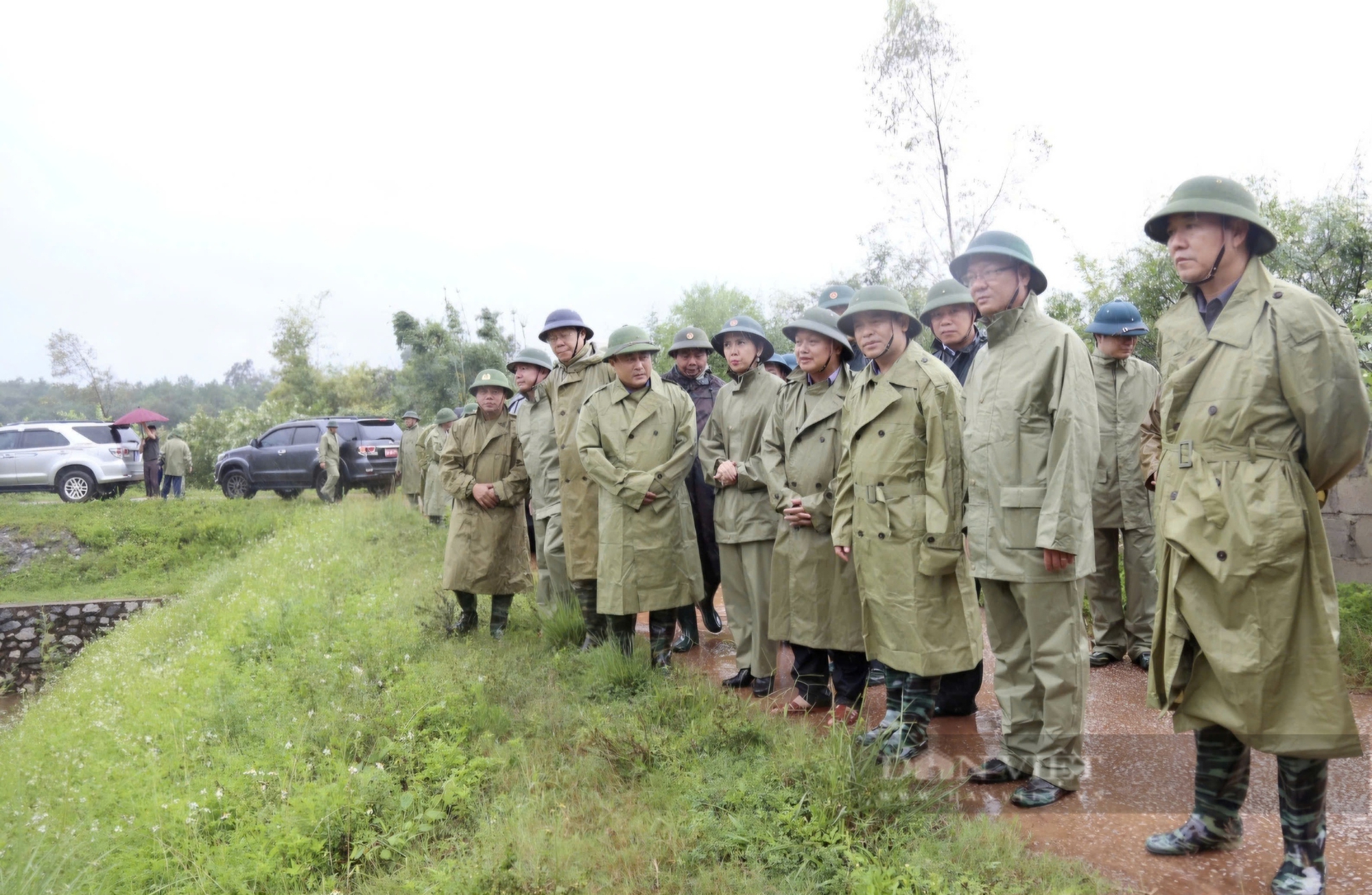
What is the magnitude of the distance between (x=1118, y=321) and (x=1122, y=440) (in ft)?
2.46

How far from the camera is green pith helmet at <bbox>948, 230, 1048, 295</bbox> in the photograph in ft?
11.7

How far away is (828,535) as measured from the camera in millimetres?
4457

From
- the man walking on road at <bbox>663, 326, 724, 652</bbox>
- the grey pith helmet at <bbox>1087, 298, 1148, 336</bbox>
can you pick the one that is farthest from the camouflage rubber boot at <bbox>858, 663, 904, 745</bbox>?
the grey pith helmet at <bbox>1087, 298, 1148, 336</bbox>

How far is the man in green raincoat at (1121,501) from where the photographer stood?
17.7 feet

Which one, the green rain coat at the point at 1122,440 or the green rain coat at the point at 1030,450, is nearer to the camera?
the green rain coat at the point at 1030,450

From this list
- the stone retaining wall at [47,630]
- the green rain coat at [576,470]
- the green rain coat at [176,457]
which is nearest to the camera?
the green rain coat at [576,470]

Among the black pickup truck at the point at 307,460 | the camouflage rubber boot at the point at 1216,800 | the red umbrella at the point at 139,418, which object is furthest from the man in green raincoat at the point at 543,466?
the red umbrella at the point at 139,418

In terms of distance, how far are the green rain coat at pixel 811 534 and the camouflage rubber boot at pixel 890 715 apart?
319 mm

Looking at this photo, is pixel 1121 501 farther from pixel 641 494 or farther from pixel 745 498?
pixel 641 494

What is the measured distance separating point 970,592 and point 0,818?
549 centimetres

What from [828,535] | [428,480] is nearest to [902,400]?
[828,535]

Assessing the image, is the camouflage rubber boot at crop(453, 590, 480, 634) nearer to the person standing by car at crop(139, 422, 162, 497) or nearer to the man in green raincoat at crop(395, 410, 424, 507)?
the man in green raincoat at crop(395, 410, 424, 507)

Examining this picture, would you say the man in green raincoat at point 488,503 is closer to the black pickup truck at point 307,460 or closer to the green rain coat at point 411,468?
the green rain coat at point 411,468

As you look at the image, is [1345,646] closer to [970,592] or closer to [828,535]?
[970,592]
